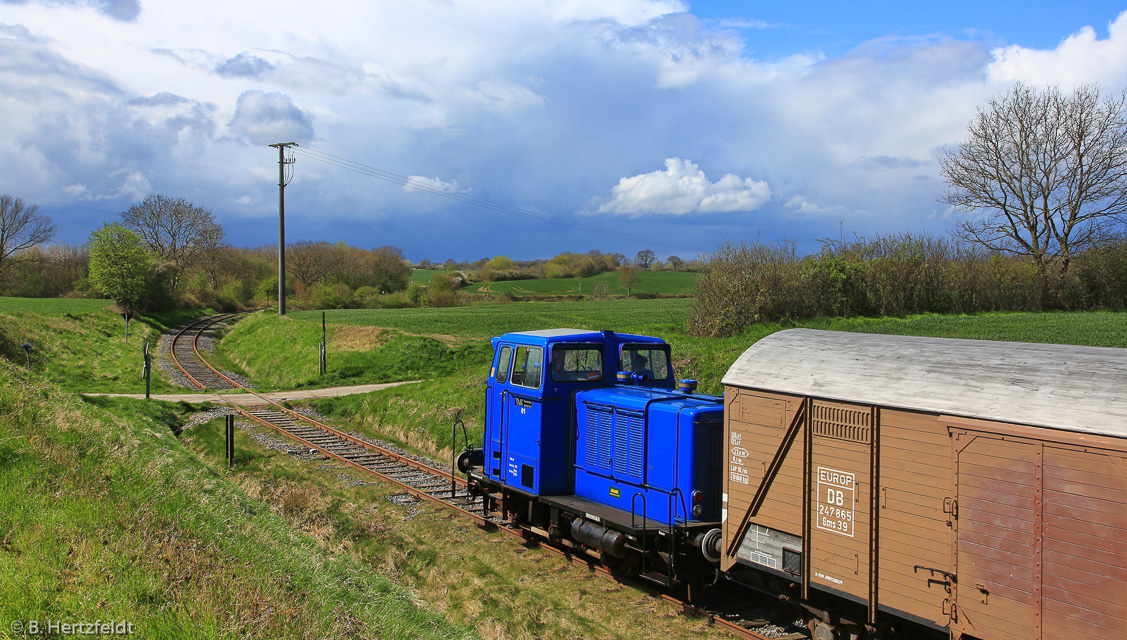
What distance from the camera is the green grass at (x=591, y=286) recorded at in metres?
79.8

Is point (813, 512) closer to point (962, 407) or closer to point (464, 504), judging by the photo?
point (962, 407)

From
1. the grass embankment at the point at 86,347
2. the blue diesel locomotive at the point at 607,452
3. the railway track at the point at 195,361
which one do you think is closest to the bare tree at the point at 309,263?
the railway track at the point at 195,361

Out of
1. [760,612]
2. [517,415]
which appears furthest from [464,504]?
[760,612]

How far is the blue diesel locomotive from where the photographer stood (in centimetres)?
859

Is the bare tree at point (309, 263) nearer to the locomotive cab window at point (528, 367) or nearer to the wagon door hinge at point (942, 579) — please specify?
the locomotive cab window at point (528, 367)

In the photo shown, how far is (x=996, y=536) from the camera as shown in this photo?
5.42 m

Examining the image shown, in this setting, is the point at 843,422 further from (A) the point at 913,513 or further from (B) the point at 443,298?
(B) the point at 443,298

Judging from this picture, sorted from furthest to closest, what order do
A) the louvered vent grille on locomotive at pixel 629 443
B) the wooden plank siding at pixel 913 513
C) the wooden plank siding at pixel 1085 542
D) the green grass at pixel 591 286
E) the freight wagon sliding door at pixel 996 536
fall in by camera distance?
the green grass at pixel 591 286 < the louvered vent grille on locomotive at pixel 629 443 < the wooden plank siding at pixel 913 513 < the freight wagon sliding door at pixel 996 536 < the wooden plank siding at pixel 1085 542

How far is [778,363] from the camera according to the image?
24.1 feet

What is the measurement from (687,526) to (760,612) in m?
1.59

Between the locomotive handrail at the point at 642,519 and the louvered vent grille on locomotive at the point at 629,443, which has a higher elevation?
the louvered vent grille on locomotive at the point at 629,443

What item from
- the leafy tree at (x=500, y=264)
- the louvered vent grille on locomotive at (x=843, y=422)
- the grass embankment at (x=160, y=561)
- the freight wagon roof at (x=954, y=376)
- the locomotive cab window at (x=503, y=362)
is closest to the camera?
the freight wagon roof at (x=954, y=376)

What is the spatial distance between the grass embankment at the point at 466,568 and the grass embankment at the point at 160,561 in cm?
82

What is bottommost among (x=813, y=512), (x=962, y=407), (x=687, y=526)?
(x=687, y=526)
